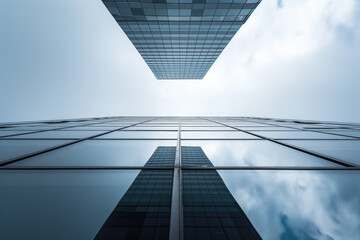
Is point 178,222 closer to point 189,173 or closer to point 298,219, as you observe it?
point 189,173

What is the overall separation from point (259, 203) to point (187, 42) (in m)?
26.9

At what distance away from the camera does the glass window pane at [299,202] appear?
87.3 inches

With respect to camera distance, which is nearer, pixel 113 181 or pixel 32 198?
pixel 32 198

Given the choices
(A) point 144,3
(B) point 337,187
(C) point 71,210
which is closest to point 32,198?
(C) point 71,210

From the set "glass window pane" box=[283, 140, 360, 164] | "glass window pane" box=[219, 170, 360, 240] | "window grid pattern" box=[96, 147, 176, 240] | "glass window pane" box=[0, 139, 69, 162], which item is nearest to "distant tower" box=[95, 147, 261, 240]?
"window grid pattern" box=[96, 147, 176, 240]

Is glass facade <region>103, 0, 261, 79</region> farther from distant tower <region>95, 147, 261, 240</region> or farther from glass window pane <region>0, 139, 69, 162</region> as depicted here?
distant tower <region>95, 147, 261, 240</region>

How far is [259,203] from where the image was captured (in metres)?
2.69

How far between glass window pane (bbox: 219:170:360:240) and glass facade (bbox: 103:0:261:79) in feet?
65.6

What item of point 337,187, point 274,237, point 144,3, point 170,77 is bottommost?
point 274,237

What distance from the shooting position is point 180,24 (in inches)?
879

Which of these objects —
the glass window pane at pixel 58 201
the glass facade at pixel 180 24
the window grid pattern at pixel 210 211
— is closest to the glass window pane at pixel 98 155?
the glass window pane at pixel 58 201

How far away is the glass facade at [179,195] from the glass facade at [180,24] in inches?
754

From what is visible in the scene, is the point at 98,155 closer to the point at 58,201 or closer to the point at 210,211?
the point at 58,201

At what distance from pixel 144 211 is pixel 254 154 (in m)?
3.37
